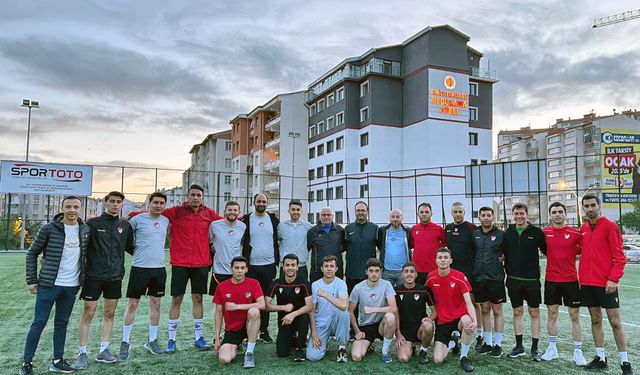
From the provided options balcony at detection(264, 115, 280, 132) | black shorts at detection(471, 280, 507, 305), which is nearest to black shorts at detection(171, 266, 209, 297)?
black shorts at detection(471, 280, 507, 305)

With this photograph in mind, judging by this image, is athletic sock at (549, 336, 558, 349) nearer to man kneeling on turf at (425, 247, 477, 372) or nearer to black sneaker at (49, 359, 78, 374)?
man kneeling on turf at (425, 247, 477, 372)

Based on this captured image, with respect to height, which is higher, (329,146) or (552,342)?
(329,146)

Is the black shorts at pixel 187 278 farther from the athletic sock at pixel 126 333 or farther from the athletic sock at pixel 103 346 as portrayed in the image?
the athletic sock at pixel 103 346

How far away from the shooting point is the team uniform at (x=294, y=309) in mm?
5469

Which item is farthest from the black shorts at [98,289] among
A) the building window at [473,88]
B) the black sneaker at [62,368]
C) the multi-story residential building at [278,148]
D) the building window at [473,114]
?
the building window at [473,88]

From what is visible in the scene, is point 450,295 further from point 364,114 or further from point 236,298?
point 364,114

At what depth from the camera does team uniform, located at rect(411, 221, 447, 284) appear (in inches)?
249

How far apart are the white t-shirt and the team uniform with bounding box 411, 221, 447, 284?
13.5 ft

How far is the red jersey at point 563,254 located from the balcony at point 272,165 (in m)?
41.4

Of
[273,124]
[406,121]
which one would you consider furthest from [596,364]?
[273,124]

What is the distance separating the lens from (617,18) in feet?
274

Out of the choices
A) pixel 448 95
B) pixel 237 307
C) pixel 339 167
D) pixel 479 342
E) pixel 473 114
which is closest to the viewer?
pixel 237 307

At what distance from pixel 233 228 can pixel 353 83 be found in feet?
120

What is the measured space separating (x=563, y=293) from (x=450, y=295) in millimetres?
1270
